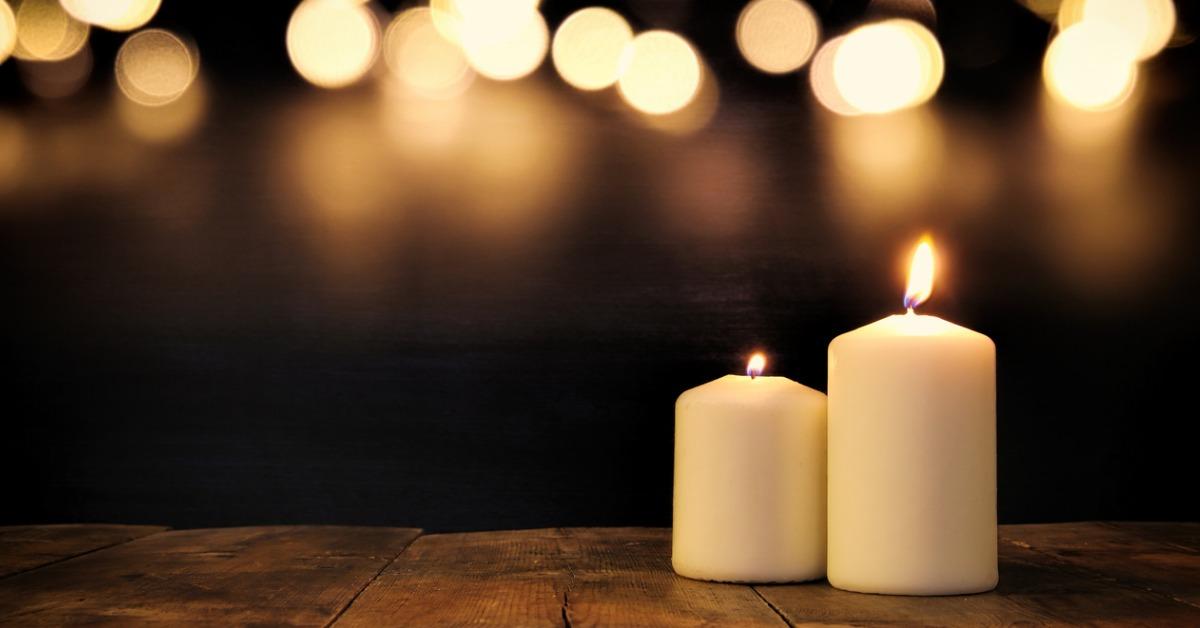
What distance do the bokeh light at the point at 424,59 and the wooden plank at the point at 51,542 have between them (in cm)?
50

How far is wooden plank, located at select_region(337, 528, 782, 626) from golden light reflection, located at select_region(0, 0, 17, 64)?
70 centimetres

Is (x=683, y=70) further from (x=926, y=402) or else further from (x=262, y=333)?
(x=926, y=402)

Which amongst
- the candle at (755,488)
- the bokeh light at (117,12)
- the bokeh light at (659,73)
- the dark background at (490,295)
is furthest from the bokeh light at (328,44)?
the candle at (755,488)

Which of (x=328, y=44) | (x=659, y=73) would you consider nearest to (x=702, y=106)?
(x=659, y=73)

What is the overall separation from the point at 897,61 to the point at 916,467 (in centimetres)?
64

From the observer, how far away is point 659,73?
1190 millimetres

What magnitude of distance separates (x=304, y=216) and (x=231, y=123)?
120 millimetres

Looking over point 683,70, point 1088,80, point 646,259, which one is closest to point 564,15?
point 683,70

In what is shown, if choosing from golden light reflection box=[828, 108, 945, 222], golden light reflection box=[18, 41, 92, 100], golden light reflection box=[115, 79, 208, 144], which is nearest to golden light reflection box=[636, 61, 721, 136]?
golden light reflection box=[828, 108, 945, 222]

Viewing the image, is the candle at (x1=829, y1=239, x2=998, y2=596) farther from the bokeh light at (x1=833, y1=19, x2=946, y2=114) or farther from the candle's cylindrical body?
the bokeh light at (x1=833, y1=19, x2=946, y2=114)

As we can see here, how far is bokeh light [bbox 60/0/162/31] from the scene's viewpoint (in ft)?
3.89

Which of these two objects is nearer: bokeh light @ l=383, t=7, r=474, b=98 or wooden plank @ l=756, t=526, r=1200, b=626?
wooden plank @ l=756, t=526, r=1200, b=626

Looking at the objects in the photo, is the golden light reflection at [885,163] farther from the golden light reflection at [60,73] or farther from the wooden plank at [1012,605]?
the golden light reflection at [60,73]

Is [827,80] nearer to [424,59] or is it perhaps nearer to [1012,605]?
[424,59]
